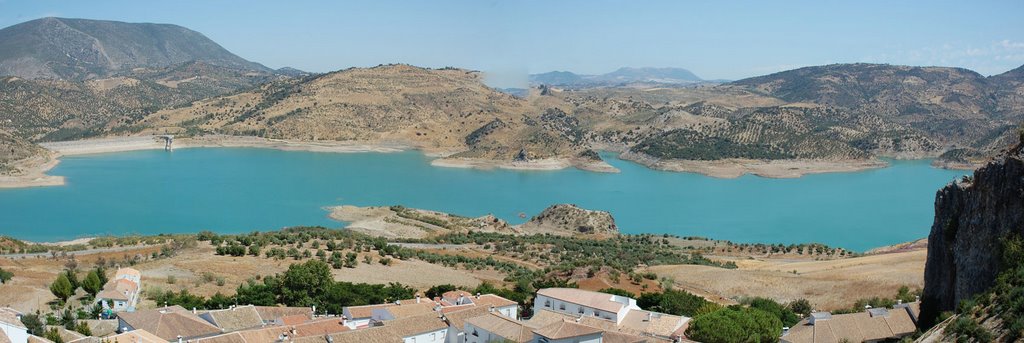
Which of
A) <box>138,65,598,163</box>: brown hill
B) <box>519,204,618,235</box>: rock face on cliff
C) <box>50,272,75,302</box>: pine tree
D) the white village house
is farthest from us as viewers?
<box>138,65,598,163</box>: brown hill

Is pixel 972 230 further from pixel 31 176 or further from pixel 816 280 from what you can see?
pixel 31 176

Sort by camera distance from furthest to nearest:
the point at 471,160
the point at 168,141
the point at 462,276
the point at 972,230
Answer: the point at 168,141, the point at 471,160, the point at 462,276, the point at 972,230

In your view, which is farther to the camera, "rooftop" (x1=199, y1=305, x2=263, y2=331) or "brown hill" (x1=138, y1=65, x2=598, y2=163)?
"brown hill" (x1=138, y1=65, x2=598, y2=163)

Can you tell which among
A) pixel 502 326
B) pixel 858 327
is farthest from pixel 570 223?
pixel 858 327

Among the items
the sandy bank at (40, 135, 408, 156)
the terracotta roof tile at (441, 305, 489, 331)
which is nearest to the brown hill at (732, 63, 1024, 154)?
the sandy bank at (40, 135, 408, 156)

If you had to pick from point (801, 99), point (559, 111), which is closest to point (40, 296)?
point (559, 111)

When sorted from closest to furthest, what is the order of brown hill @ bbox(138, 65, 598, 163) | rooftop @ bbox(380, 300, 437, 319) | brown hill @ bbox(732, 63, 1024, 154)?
rooftop @ bbox(380, 300, 437, 319) → brown hill @ bbox(138, 65, 598, 163) → brown hill @ bbox(732, 63, 1024, 154)

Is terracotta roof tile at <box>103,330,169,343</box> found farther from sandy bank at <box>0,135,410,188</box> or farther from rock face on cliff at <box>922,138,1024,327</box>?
sandy bank at <box>0,135,410,188</box>
